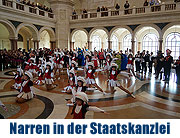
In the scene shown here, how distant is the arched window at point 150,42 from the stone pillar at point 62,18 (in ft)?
38.6

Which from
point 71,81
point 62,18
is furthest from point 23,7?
point 71,81

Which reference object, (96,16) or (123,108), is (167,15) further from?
(123,108)

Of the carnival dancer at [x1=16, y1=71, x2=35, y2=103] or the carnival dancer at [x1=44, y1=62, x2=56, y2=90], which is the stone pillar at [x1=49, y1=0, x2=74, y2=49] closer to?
the carnival dancer at [x1=44, y1=62, x2=56, y2=90]

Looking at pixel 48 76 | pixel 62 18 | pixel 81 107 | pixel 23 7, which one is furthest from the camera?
pixel 62 18

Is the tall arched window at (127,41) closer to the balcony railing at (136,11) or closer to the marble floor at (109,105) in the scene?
the balcony railing at (136,11)

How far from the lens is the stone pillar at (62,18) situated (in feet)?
67.3

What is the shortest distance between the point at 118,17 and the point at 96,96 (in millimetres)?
14735

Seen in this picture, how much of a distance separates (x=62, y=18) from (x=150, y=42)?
13470mm

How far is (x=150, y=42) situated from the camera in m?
22.8

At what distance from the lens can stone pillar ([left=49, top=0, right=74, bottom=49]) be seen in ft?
67.3

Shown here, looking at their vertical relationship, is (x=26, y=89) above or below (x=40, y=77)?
below

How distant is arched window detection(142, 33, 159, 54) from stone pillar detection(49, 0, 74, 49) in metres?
11.8

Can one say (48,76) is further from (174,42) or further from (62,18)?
(174,42)

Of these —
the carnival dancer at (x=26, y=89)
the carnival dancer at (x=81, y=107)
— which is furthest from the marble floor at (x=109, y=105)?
the carnival dancer at (x=81, y=107)
